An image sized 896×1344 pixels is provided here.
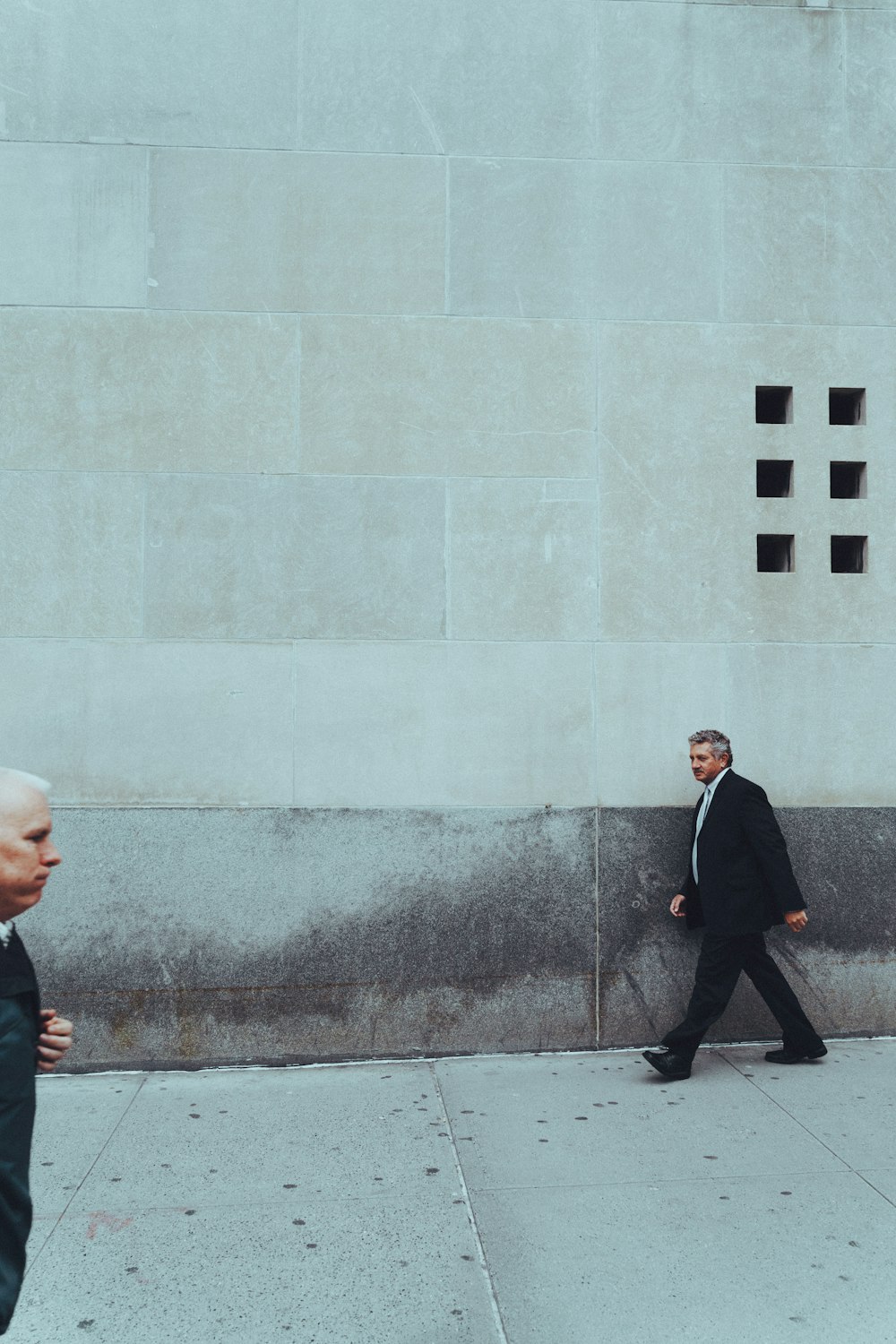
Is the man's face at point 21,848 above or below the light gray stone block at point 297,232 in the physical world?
below

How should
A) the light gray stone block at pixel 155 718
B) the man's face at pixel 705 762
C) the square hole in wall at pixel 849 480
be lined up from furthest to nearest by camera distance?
1. the square hole in wall at pixel 849 480
2. the light gray stone block at pixel 155 718
3. the man's face at pixel 705 762

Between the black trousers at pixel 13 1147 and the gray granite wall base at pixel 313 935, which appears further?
the gray granite wall base at pixel 313 935

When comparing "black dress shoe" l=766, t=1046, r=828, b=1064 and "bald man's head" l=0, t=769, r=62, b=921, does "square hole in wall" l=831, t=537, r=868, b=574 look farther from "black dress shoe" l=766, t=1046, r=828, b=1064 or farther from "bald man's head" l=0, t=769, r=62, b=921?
"bald man's head" l=0, t=769, r=62, b=921

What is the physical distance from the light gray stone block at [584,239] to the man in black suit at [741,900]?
254 cm

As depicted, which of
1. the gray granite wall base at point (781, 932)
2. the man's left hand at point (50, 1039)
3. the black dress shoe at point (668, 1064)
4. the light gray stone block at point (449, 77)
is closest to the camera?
the man's left hand at point (50, 1039)

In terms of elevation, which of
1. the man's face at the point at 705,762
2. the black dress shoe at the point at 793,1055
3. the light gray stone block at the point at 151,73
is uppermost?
the light gray stone block at the point at 151,73

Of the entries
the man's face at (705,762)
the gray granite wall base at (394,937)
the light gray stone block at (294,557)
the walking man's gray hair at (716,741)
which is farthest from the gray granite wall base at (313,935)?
the light gray stone block at (294,557)

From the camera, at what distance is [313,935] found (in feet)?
17.7

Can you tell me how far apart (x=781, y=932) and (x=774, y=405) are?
9.83ft

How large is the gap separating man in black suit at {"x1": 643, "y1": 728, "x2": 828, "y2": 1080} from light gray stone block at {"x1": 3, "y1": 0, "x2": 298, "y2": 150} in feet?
13.9

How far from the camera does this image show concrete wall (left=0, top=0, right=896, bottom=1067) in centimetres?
542

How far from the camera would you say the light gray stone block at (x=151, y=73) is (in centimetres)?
555

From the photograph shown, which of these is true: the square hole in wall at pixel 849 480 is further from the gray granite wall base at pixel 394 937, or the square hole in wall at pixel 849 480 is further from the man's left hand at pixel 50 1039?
the man's left hand at pixel 50 1039

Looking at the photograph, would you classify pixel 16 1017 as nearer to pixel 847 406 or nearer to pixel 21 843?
pixel 21 843
